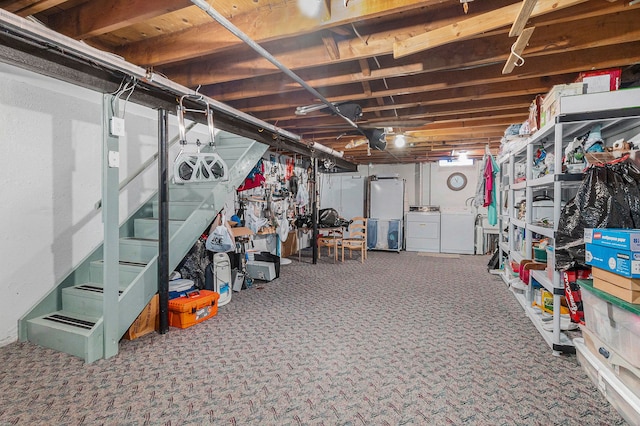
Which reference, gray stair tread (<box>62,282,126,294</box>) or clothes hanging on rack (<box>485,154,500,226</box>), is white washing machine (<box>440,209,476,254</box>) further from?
gray stair tread (<box>62,282,126,294</box>)

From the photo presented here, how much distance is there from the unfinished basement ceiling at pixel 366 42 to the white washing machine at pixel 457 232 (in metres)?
4.42

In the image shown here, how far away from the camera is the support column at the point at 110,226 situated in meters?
2.44

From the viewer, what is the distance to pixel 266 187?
19.0ft

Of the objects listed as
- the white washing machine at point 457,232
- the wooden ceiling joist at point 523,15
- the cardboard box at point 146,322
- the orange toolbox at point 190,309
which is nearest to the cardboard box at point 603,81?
the wooden ceiling joist at point 523,15

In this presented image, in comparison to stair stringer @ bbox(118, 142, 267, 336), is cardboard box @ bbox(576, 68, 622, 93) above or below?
above

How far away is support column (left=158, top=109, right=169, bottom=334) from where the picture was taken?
2.85 metres

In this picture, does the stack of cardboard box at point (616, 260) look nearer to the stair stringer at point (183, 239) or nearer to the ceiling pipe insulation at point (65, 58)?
the stair stringer at point (183, 239)

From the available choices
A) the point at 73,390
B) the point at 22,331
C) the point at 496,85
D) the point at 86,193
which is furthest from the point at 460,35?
the point at 22,331

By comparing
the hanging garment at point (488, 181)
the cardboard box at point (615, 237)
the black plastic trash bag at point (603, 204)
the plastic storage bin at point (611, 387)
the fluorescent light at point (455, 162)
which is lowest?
the plastic storage bin at point (611, 387)

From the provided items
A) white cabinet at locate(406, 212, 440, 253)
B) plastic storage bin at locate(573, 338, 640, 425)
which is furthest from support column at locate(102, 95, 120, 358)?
white cabinet at locate(406, 212, 440, 253)

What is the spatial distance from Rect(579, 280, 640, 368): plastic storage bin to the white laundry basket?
3361 millimetres

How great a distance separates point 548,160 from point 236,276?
376cm

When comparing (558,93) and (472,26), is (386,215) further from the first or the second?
(472,26)

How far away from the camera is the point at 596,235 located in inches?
78.8
